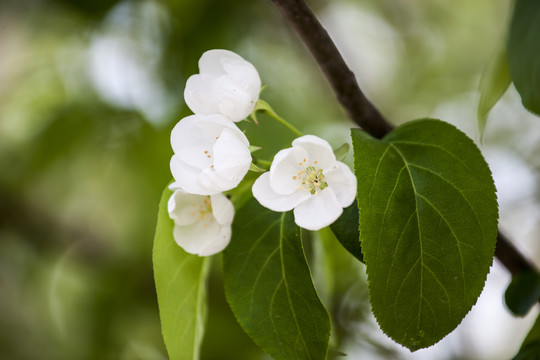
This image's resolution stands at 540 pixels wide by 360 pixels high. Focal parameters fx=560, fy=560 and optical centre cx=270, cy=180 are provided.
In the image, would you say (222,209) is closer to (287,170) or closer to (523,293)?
(287,170)

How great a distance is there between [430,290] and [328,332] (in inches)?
3.8

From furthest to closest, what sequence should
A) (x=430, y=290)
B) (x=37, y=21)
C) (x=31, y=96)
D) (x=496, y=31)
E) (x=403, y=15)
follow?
1. (x=496, y=31)
2. (x=403, y=15)
3. (x=31, y=96)
4. (x=37, y=21)
5. (x=430, y=290)

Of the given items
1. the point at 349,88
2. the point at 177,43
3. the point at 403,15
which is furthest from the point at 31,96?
the point at 349,88

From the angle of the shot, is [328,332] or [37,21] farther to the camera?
[37,21]

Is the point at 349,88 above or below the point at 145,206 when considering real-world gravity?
above

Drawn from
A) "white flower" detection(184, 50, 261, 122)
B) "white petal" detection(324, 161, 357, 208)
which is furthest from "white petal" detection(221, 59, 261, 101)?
"white petal" detection(324, 161, 357, 208)

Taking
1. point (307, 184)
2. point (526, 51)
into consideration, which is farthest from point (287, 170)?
point (526, 51)

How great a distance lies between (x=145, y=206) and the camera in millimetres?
1222

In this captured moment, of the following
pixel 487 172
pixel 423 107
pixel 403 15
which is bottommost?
pixel 423 107

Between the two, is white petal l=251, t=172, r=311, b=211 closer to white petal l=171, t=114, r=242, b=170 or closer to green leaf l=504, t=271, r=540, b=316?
white petal l=171, t=114, r=242, b=170

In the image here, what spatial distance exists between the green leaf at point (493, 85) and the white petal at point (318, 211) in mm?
259

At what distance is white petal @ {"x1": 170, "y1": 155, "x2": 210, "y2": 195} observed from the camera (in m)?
0.46

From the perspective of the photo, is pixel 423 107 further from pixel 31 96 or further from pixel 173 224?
pixel 173 224

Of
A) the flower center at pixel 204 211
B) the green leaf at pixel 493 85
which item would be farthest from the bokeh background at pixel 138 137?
the flower center at pixel 204 211
